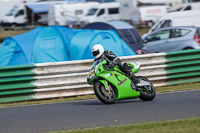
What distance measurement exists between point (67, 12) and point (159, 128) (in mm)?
38358

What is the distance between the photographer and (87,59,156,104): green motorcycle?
332 inches

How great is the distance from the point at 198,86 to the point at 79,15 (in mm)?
34295

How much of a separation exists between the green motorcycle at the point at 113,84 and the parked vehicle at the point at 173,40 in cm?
786

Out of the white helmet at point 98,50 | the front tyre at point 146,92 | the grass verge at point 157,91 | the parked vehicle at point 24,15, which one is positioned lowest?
the parked vehicle at point 24,15

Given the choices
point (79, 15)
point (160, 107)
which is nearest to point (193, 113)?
point (160, 107)

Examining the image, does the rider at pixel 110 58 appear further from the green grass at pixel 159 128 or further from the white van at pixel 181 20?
the white van at pixel 181 20

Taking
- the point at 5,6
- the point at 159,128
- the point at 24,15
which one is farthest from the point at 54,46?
the point at 5,6

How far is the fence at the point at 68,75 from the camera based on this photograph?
410 inches

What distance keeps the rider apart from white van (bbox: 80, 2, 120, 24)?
34291 millimetres

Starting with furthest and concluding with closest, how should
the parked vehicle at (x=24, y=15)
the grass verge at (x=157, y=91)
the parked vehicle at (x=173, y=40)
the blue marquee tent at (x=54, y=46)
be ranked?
1. the parked vehicle at (x=24, y=15)
2. the parked vehicle at (x=173, y=40)
3. the blue marquee tent at (x=54, y=46)
4. the grass verge at (x=157, y=91)

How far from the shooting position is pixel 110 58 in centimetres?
870

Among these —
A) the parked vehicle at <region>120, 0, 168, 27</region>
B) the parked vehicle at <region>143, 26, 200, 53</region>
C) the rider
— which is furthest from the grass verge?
the parked vehicle at <region>120, 0, 168, 27</region>

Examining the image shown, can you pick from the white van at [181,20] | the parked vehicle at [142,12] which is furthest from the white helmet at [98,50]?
the parked vehicle at [142,12]

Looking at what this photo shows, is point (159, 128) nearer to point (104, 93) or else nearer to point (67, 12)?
point (104, 93)
